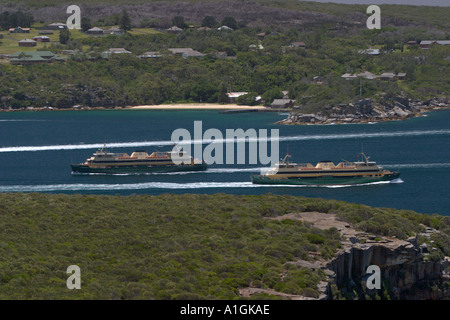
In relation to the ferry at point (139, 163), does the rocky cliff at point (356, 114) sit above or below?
below

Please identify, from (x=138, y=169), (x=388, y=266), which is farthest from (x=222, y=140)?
(x=388, y=266)

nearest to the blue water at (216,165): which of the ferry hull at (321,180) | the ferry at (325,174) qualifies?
the ferry hull at (321,180)

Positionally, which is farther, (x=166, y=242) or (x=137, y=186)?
(x=137, y=186)

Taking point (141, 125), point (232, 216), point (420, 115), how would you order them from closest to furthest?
point (232, 216), point (141, 125), point (420, 115)

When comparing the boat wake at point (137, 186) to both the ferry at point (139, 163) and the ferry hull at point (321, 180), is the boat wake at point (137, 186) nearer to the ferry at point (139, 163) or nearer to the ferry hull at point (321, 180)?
the ferry hull at point (321, 180)

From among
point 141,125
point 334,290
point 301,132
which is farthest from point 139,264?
point 141,125

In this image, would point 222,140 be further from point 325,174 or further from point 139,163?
point 325,174
